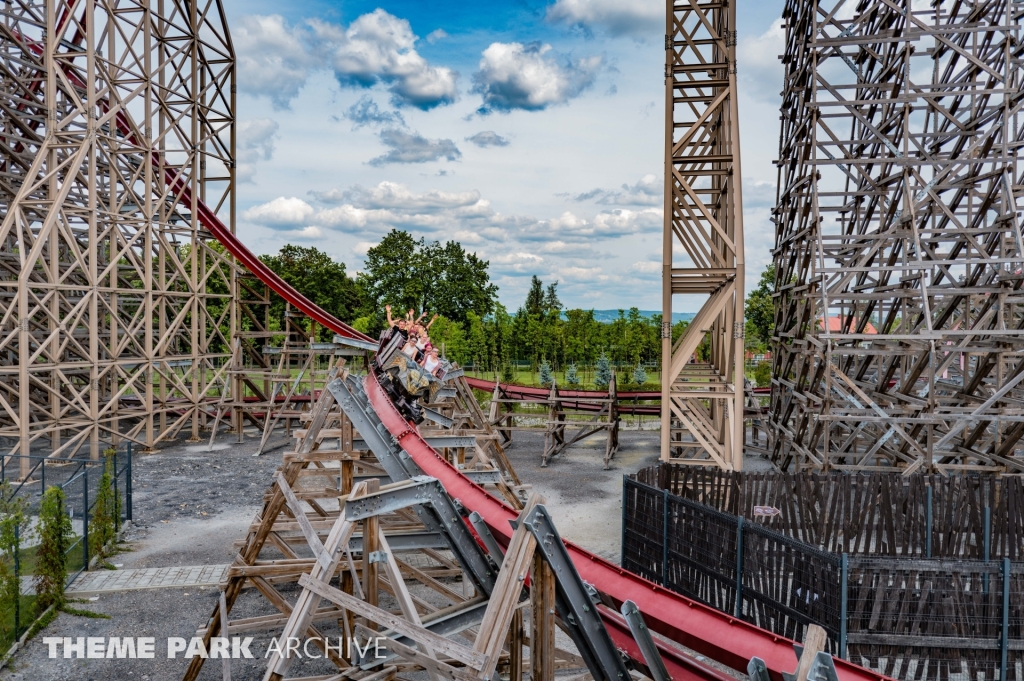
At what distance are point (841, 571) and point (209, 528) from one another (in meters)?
10.3

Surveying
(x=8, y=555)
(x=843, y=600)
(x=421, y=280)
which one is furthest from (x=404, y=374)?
(x=421, y=280)

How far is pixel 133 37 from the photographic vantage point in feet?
57.2

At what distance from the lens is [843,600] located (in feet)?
22.6

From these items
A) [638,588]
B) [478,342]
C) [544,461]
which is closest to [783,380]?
[544,461]

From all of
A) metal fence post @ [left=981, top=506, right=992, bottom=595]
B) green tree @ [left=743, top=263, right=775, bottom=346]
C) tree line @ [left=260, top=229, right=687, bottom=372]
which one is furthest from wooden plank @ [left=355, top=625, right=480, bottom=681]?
tree line @ [left=260, top=229, right=687, bottom=372]

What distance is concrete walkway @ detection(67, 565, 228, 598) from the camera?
9.38 m

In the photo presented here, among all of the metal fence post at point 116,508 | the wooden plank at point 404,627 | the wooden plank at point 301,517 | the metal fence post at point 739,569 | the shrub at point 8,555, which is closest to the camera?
the wooden plank at point 404,627

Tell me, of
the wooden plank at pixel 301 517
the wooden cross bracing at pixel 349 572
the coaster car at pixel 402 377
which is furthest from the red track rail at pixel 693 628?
the coaster car at pixel 402 377

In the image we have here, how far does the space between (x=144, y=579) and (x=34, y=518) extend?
4.41 metres

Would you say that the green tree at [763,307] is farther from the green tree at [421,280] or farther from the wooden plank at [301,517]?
the wooden plank at [301,517]

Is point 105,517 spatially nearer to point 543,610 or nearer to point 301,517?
point 301,517

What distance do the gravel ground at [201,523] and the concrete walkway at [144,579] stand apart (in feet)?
0.65

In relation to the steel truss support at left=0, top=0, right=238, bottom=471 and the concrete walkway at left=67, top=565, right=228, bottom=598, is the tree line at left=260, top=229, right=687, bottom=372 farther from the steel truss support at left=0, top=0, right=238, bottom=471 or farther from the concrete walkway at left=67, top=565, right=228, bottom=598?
the concrete walkway at left=67, top=565, right=228, bottom=598

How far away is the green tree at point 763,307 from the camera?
35.0 m
